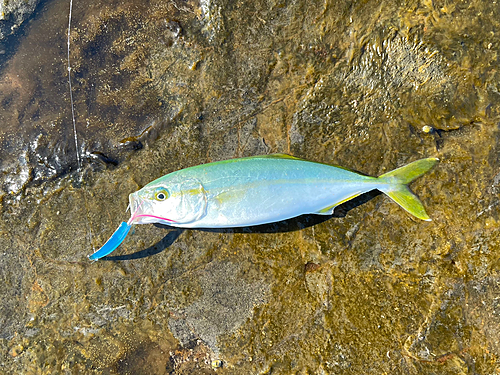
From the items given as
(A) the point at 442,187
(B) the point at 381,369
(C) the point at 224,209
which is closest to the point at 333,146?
(A) the point at 442,187

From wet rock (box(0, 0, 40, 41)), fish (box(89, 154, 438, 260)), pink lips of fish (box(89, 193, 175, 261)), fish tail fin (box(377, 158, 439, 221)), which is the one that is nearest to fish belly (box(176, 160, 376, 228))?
fish (box(89, 154, 438, 260))

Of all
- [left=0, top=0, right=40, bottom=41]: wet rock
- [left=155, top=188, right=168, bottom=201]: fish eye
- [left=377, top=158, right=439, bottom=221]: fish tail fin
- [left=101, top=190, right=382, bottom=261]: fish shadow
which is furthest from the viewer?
[left=0, top=0, right=40, bottom=41]: wet rock

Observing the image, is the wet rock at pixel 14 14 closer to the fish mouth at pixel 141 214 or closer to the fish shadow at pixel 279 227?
the fish mouth at pixel 141 214

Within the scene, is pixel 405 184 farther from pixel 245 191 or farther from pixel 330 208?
pixel 245 191

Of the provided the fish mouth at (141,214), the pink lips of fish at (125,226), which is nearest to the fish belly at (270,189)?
the fish mouth at (141,214)

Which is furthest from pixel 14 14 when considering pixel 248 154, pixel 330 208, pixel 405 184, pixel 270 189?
pixel 405 184

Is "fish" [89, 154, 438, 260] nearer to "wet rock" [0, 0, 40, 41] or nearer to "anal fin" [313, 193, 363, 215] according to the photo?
"anal fin" [313, 193, 363, 215]
